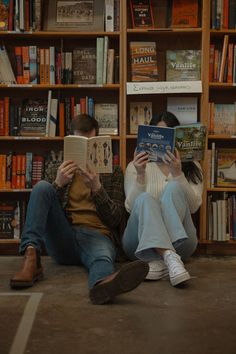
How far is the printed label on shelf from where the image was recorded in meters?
3.24

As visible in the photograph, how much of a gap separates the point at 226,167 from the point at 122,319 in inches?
66.1

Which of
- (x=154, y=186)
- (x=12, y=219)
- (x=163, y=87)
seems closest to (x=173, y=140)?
(x=154, y=186)

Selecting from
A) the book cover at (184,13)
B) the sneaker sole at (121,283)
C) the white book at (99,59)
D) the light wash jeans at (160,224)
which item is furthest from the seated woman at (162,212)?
the book cover at (184,13)

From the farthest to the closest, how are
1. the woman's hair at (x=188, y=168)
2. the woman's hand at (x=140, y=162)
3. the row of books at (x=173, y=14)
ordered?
the row of books at (x=173, y=14) → the woman's hair at (x=188, y=168) → the woman's hand at (x=140, y=162)

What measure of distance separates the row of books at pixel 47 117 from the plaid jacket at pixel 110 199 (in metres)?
0.54

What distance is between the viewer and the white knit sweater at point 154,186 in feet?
8.92

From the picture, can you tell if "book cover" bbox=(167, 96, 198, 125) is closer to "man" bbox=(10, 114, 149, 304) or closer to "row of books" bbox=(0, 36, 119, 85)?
"row of books" bbox=(0, 36, 119, 85)

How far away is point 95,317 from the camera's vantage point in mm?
2010

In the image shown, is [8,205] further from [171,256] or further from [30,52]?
[171,256]

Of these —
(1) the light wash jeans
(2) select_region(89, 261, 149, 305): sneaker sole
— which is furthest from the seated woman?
(2) select_region(89, 261, 149, 305): sneaker sole

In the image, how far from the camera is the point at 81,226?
109 inches

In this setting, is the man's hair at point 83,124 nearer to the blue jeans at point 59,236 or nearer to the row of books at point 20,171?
the blue jeans at point 59,236

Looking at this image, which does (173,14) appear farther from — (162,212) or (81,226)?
(81,226)

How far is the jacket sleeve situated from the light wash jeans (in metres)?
0.12
